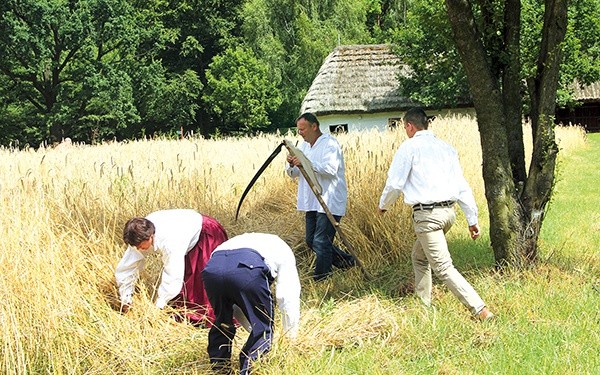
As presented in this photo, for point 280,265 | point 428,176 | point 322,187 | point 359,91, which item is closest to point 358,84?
point 359,91

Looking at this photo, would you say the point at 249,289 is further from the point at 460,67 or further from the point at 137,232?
the point at 460,67

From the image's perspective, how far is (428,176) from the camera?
18.3ft

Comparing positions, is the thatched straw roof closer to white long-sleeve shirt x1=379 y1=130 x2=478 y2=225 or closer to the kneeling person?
white long-sleeve shirt x1=379 y1=130 x2=478 y2=225

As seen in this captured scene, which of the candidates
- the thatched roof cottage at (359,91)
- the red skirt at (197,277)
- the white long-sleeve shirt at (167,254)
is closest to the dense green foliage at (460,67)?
the thatched roof cottage at (359,91)

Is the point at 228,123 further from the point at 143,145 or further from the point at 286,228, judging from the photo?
the point at 286,228

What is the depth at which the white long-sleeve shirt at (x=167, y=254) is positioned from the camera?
528 centimetres

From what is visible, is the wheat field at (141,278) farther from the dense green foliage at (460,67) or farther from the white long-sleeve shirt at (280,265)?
the dense green foliage at (460,67)

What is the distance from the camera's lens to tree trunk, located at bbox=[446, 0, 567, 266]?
648 centimetres

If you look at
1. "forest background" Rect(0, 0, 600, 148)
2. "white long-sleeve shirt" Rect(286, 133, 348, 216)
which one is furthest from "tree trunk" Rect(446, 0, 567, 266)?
"forest background" Rect(0, 0, 600, 148)

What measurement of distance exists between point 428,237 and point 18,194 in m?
3.39

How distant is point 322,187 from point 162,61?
4053cm

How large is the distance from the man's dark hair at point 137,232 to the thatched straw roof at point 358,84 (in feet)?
87.9

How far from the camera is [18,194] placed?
5844 mm

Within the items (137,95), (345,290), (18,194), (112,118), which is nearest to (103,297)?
(18,194)
